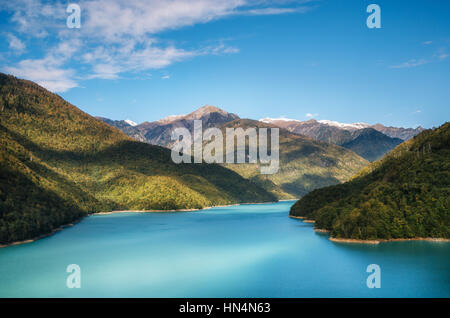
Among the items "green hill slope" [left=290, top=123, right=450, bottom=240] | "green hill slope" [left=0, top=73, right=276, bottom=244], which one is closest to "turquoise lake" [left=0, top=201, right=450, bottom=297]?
"green hill slope" [left=290, top=123, right=450, bottom=240]

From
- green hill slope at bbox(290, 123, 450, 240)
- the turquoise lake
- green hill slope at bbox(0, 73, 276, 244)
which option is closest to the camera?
the turquoise lake

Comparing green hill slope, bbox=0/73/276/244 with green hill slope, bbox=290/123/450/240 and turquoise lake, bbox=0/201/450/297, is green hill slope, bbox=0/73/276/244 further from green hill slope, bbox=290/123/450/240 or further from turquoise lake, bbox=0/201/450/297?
green hill slope, bbox=290/123/450/240

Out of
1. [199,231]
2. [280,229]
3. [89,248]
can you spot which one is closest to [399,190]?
[280,229]

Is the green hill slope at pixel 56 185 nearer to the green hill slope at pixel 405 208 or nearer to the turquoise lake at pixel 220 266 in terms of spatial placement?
the turquoise lake at pixel 220 266

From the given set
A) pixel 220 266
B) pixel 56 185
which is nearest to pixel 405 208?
pixel 220 266

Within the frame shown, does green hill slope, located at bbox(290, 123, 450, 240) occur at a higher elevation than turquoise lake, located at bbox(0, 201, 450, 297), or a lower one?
higher

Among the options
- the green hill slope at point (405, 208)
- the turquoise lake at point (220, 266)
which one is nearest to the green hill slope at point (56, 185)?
the turquoise lake at point (220, 266)

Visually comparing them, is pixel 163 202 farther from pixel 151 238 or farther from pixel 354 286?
pixel 354 286

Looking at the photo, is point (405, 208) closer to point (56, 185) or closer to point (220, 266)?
point (220, 266)
